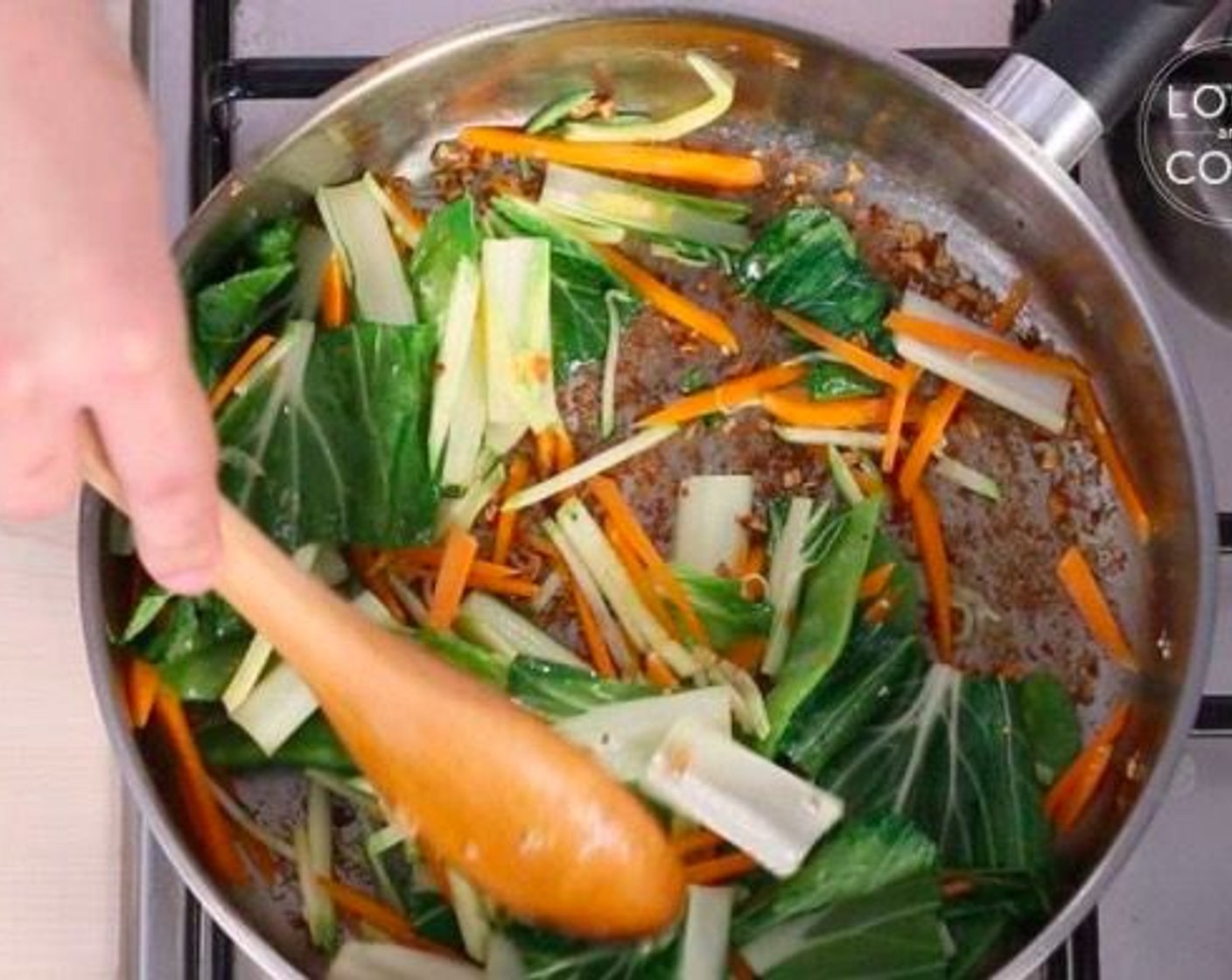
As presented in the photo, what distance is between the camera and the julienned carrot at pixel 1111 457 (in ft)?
3.76

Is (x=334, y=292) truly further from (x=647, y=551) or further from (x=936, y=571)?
(x=936, y=571)

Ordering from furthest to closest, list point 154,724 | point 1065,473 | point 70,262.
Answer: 1. point 1065,473
2. point 154,724
3. point 70,262

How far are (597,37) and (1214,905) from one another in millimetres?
564

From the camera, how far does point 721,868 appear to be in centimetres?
108

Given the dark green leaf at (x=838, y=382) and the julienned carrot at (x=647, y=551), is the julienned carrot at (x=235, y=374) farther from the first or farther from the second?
the dark green leaf at (x=838, y=382)

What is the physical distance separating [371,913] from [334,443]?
25 centimetres

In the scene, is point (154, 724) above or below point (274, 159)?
below

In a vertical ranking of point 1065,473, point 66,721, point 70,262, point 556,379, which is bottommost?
point 66,721

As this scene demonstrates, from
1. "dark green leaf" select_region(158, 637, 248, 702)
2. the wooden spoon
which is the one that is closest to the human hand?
the wooden spoon

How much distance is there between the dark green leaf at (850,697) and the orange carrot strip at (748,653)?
5 centimetres

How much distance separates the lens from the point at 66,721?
3.50 feet

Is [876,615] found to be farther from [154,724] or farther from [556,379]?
[154,724]

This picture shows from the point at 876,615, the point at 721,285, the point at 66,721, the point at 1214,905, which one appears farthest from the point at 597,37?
the point at 1214,905

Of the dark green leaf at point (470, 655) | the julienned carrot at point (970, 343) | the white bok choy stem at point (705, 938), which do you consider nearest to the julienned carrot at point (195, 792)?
the dark green leaf at point (470, 655)
